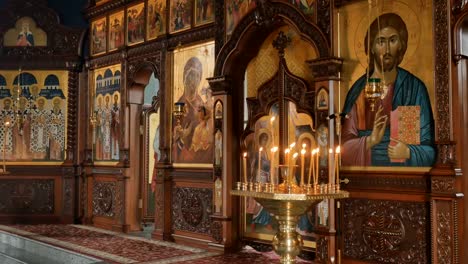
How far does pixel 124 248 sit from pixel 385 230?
415 cm

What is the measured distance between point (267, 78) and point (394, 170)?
266 centimetres

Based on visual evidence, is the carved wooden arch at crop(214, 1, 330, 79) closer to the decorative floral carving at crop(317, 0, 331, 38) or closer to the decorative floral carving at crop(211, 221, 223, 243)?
the decorative floral carving at crop(317, 0, 331, 38)

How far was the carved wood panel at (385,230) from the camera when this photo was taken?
607cm

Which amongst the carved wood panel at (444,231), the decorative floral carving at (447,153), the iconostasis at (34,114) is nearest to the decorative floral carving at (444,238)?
the carved wood panel at (444,231)

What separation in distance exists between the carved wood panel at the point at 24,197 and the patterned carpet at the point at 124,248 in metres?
0.80

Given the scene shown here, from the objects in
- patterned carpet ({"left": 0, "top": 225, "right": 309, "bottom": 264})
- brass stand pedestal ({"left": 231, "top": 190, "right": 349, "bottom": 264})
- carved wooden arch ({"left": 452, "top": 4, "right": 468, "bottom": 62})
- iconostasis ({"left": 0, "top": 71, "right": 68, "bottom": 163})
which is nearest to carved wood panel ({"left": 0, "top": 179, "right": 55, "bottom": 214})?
iconostasis ({"left": 0, "top": 71, "right": 68, "bottom": 163})

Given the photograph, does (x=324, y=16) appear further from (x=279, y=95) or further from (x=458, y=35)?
(x=458, y=35)

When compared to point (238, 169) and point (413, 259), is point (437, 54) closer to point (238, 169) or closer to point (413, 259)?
point (413, 259)

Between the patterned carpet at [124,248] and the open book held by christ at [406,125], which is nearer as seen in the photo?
the open book held by christ at [406,125]

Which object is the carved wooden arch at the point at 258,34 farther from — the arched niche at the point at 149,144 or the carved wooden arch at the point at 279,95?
the arched niche at the point at 149,144

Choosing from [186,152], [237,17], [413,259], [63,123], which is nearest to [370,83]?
[413,259]

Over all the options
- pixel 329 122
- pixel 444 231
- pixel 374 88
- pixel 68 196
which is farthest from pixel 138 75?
pixel 444 231

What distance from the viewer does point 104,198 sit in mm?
11289

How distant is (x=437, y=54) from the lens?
5.89 m
